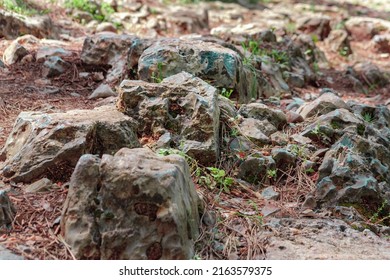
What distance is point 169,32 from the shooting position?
7.98 metres

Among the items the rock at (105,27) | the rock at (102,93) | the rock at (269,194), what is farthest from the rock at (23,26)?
the rock at (269,194)

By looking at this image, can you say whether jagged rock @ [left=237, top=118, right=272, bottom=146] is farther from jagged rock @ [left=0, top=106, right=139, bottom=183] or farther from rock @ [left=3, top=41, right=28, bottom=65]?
rock @ [left=3, top=41, right=28, bottom=65]

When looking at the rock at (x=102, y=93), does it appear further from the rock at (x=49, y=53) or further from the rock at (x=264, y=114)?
the rock at (x=264, y=114)

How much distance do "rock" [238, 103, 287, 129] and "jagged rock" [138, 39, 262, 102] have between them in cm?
35

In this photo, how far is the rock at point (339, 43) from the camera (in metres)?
8.38

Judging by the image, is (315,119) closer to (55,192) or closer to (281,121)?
(281,121)

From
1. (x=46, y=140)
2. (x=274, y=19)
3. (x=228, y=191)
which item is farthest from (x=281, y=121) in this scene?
(x=274, y=19)

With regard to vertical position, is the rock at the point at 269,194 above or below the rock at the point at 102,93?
above

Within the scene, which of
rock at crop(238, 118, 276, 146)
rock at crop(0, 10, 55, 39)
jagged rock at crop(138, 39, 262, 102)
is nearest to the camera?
rock at crop(238, 118, 276, 146)

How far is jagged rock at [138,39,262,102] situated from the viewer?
4.12m

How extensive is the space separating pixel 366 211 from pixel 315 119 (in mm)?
1029

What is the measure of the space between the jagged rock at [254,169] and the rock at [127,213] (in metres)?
1.05

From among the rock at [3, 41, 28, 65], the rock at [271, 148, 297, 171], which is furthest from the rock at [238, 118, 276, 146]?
the rock at [3, 41, 28, 65]

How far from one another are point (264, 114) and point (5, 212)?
2.06 meters
